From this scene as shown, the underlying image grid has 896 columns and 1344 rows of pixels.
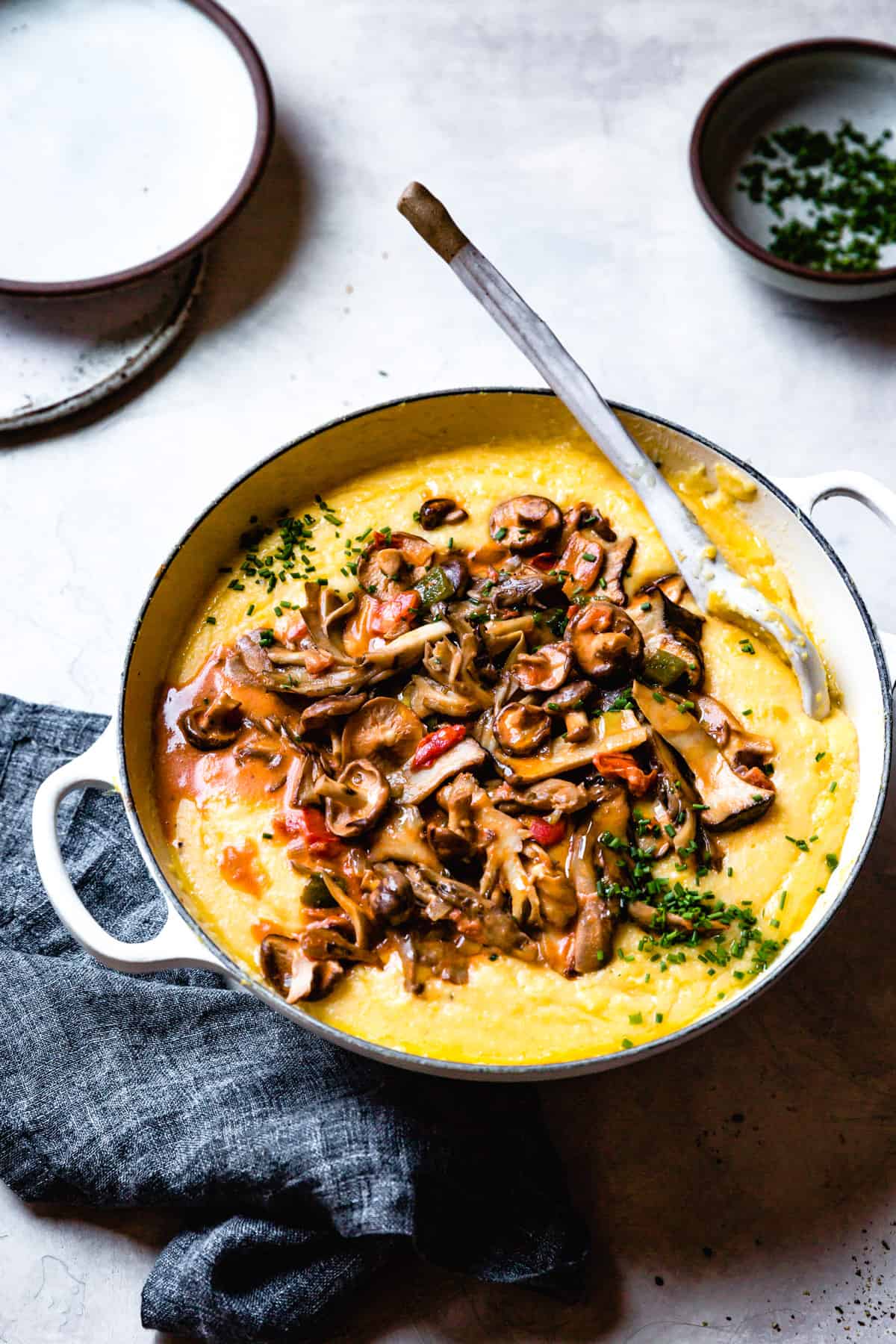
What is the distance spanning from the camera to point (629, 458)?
13.9ft

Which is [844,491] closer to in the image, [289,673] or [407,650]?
[407,650]

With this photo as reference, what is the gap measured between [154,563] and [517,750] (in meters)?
1.90

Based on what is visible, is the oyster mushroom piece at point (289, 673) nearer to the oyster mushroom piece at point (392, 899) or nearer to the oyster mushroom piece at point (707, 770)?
the oyster mushroom piece at point (392, 899)

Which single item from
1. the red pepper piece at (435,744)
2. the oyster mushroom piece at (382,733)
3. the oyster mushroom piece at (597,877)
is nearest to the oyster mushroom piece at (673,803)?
the oyster mushroom piece at (597,877)

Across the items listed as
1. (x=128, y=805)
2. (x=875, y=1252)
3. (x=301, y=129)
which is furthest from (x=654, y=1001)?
(x=301, y=129)

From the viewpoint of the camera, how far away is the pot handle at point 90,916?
12.2 ft

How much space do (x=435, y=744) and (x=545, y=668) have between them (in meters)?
0.43

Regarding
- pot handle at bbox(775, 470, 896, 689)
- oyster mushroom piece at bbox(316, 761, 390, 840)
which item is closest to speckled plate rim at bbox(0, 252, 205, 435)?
oyster mushroom piece at bbox(316, 761, 390, 840)

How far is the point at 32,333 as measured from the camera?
5.42 metres

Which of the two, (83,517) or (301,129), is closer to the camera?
(83,517)

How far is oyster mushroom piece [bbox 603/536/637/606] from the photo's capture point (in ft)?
13.9

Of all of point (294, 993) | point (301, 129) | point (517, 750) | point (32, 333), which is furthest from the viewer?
point (301, 129)

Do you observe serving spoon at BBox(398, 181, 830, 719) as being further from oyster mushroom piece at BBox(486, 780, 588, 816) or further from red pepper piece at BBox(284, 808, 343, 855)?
red pepper piece at BBox(284, 808, 343, 855)

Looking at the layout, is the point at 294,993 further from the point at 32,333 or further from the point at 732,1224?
the point at 32,333
